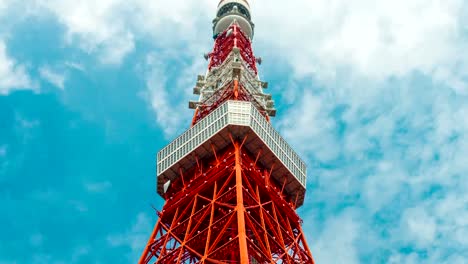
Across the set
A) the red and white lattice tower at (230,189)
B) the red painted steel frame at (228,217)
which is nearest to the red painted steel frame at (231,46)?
the red and white lattice tower at (230,189)

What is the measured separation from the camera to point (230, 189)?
191ft

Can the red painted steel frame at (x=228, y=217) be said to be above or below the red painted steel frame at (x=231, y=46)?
below

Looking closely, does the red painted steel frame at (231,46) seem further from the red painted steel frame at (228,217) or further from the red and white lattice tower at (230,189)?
the red painted steel frame at (228,217)

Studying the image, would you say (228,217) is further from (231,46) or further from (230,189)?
(231,46)

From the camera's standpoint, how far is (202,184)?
200 ft

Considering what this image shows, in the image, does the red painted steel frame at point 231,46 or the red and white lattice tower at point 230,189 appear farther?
the red painted steel frame at point 231,46

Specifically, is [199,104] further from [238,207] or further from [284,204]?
[238,207]

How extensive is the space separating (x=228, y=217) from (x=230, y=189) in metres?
3.29

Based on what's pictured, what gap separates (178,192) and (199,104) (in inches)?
536

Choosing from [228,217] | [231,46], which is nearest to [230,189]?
[228,217]

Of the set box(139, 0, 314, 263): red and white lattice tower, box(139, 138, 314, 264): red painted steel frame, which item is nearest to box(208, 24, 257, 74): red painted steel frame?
box(139, 0, 314, 263): red and white lattice tower

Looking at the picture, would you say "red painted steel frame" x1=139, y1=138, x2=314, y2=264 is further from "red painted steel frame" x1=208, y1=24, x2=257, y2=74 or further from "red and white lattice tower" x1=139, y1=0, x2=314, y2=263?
"red painted steel frame" x1=208, y1=24, x2=257, y2=74

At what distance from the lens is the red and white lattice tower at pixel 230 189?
55066mm

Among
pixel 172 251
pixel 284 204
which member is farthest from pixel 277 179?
pixel 172 251
